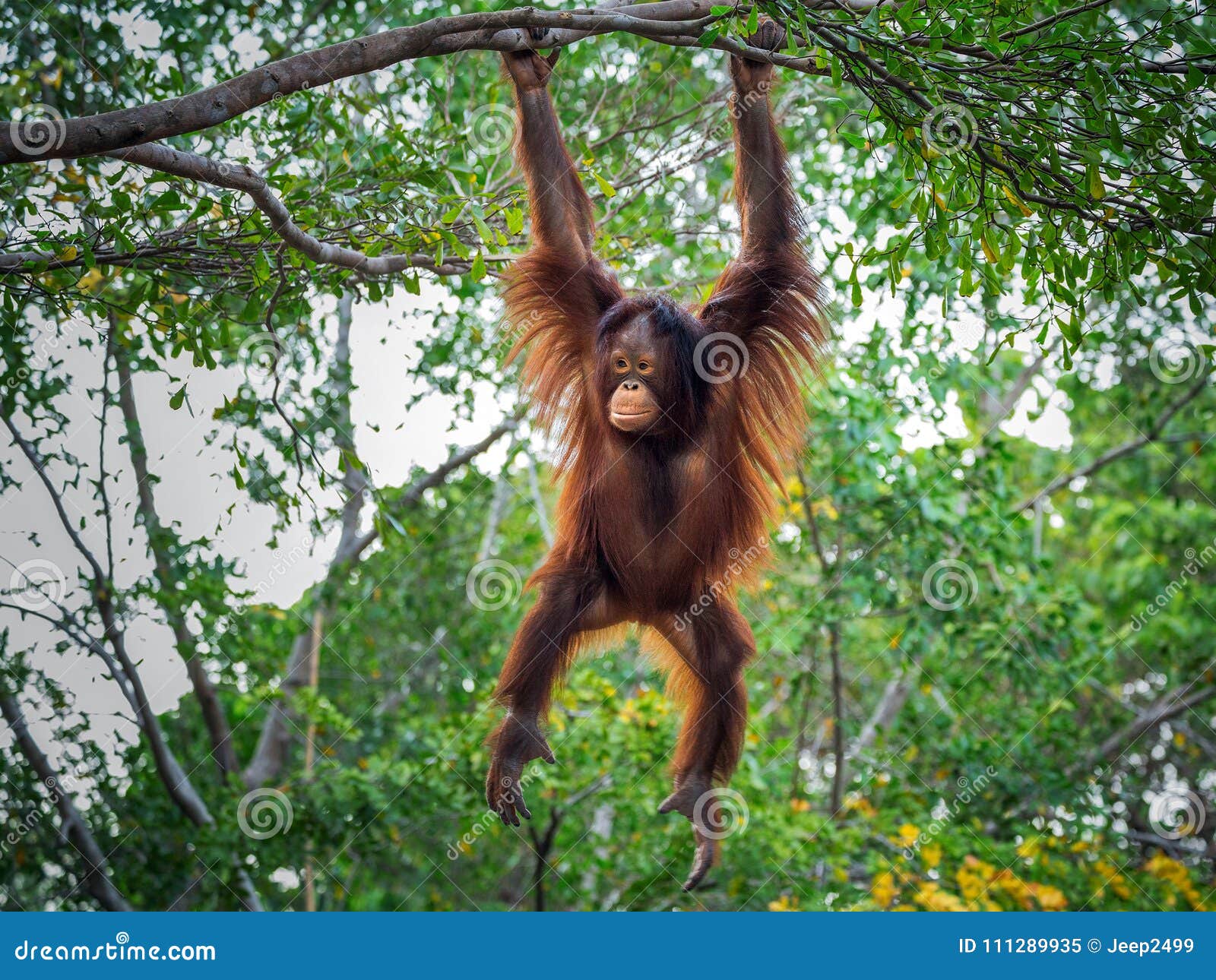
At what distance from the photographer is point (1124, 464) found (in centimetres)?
1120

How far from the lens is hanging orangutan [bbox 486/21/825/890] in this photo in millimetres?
4039

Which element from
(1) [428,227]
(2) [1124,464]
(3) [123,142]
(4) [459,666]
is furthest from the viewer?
(2) [1124,464]

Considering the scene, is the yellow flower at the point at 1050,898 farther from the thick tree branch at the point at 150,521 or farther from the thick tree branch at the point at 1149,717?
the thick tree branch at the point at 150,521

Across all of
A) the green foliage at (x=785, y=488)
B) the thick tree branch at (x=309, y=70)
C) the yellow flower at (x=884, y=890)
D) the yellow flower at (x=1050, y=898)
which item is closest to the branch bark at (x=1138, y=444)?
the green foliage at (x=785, y=488)

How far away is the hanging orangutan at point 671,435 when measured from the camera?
404 cm

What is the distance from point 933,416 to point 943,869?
123 inches

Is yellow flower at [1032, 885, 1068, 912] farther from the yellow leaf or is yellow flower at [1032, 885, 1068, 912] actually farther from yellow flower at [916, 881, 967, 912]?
the yellow leaf

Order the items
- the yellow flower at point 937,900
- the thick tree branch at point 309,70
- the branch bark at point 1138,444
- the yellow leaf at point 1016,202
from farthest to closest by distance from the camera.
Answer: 1. the branch bark at point 1138,444
2. the yellow flower at point 937,900
3. the yellow leaf at point 1016,202
4. the thick tree branch at point 309,70

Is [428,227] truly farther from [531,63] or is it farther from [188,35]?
[188,35]

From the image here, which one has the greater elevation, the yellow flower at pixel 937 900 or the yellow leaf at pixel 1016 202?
the yellow leaf at pixel 1016 202

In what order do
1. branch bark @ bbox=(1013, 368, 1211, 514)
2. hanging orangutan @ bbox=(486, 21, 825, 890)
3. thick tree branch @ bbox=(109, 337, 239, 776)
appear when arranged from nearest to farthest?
hanging orangutan @ bbox=(486, 21, 825, 890), thick tree branch @ bbox=(109, 337, 239, 776), branch bark @ bbox=(1013, 368, 1211, 514)

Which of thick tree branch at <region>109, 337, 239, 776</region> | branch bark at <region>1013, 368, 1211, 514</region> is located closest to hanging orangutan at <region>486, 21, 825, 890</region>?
thick tree branch at <region>109, 337, 239, 776</region>

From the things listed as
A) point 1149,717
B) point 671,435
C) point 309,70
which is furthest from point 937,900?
point 309,70

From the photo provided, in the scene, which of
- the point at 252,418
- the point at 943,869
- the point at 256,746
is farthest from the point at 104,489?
the point at 943,869
